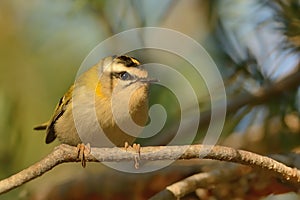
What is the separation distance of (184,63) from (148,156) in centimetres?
34

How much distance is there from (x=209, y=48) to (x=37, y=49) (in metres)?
0.29

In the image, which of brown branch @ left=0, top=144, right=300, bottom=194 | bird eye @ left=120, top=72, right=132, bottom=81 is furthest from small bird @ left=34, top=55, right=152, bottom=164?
brown branch @ left=0, top=144, right=300, bottom=194

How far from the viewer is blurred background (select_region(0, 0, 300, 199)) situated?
81 cm

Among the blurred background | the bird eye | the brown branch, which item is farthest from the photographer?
the bird eye

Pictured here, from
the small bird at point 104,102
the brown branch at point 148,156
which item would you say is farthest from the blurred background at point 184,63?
the brown branch at point 148,156

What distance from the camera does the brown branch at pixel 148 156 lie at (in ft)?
1.99

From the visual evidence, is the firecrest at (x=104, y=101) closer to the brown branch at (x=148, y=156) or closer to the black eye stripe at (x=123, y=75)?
the black eye stripe at (x=123, y=75)

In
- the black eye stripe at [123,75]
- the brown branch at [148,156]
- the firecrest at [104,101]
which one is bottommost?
the brown branch at [148,156]

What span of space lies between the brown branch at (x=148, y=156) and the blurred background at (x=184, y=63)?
0.61 ft

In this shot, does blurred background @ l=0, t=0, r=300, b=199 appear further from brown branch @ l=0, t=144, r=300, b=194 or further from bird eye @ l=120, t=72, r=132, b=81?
brown branch @ l=0, t=144, r=300, b=194

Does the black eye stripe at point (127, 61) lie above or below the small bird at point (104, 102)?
above

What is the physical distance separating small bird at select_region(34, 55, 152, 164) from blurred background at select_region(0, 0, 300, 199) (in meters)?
0.03

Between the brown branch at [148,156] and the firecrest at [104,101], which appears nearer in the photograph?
the brown branch at [148,156]

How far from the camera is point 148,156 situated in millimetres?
623
